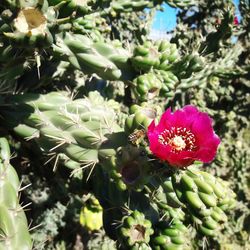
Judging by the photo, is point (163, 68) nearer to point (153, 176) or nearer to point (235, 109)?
point (153, 176)

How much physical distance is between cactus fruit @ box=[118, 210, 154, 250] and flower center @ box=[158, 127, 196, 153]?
0.39 m

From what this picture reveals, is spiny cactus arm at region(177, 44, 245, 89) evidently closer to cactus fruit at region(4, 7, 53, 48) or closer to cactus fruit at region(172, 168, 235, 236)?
cactus fruit at region(172, 168, 235, 236)

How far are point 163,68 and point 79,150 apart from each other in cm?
77

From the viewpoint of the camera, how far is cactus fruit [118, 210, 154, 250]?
182cm

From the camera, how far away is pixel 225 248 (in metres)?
4.05

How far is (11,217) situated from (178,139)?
75 cm

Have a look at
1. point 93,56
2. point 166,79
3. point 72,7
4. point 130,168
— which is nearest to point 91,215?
point 166,79

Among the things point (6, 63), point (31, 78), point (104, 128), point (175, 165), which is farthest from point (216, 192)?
point (31, 78)

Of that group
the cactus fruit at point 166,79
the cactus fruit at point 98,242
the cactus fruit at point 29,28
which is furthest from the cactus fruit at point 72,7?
the cactus fruit at point 98,242

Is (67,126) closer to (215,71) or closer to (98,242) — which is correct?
(215,71)

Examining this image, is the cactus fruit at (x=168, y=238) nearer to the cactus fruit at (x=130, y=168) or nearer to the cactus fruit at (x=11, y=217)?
the cactus fruit at (x=130, y=168)

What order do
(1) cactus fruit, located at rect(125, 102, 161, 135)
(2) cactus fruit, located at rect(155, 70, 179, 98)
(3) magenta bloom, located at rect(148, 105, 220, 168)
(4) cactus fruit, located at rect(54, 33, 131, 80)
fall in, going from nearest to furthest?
(3) magenta bloom, located at rect(148, 105, 220, 168), (1) cactus fruit, located at rect(125, 102, 161, 135), (4) cactus fruit, located at rect(54, 33, 131, 80), (2) cactus fruit, located at rect(155, 70, 179, 98)

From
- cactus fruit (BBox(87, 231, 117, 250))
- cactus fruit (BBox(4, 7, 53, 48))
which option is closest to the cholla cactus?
cactus fruit (BBox(4, 7, 53, 48))

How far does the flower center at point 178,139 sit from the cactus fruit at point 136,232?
1.28 ft
